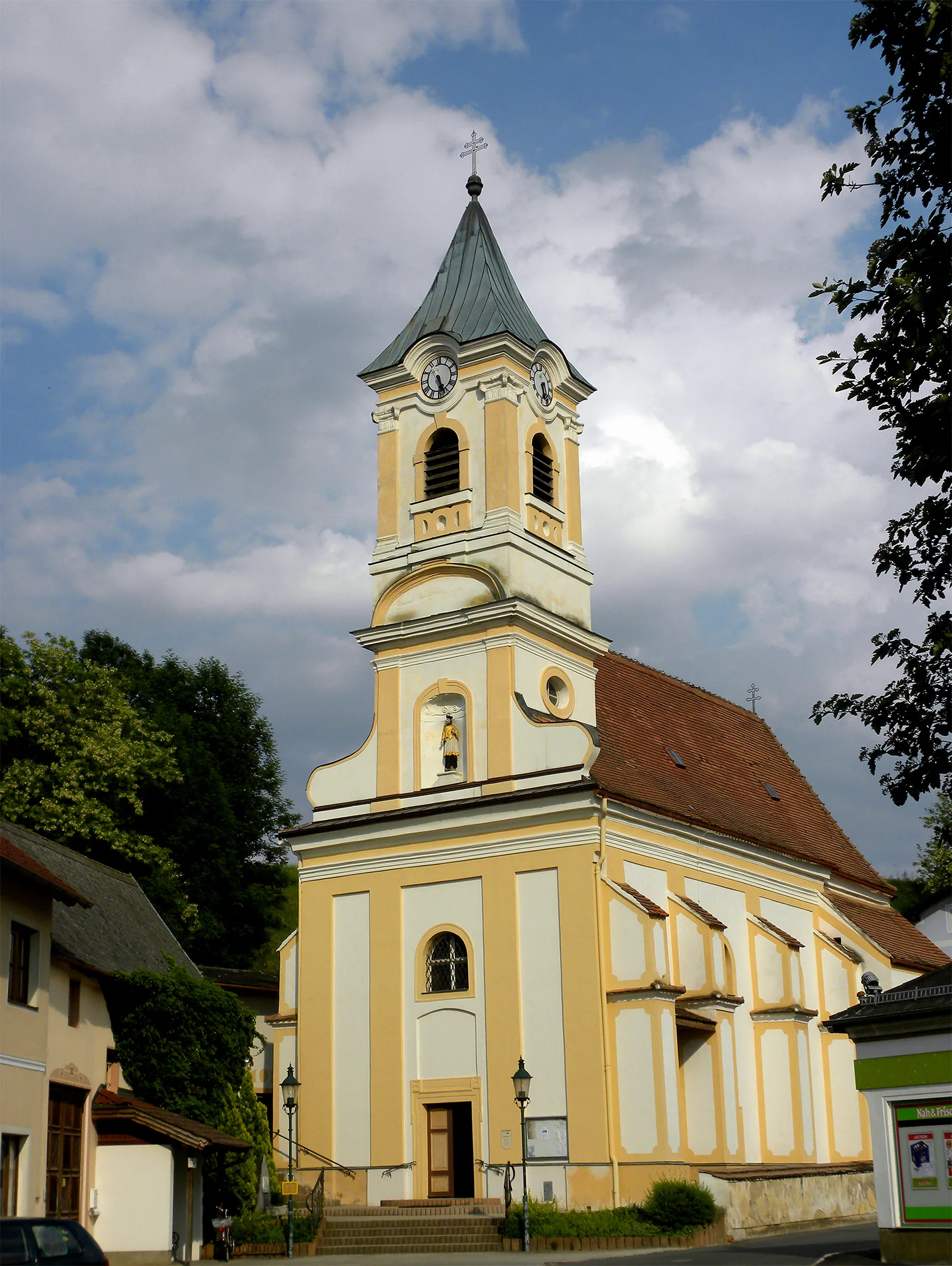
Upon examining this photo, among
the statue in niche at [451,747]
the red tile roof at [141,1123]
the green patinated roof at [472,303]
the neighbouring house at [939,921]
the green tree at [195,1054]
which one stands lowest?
the red tile roof at [141,1123]

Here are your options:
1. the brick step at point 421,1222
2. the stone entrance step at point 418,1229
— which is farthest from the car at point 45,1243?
the brick step at point 421,1222

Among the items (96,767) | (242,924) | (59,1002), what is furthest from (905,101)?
(242,924)

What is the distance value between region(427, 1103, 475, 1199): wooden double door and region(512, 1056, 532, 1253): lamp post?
209 centimetres

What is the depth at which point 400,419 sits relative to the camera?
39375mm

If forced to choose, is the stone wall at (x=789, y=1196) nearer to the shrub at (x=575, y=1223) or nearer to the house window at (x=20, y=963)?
the shrub at (x=575, y=1223)

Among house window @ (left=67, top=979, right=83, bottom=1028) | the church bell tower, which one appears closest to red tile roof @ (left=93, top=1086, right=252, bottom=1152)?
house window @ (left=67, top=979, right=83, bottom=1028)

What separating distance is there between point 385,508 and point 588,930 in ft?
40.0

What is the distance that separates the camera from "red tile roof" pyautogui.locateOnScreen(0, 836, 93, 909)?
23500 millimetres

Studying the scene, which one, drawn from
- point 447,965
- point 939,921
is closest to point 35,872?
point 447,965

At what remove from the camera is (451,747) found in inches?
1437

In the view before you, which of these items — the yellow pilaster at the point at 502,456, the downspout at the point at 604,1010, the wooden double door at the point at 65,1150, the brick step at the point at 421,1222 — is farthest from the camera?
the yellow pilaster at the point at 502,456

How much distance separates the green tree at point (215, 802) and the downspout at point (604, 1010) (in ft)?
59.4

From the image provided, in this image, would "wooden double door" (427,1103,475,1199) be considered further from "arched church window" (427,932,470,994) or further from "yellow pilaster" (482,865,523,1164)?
"arched church window" (427,932,470,994)

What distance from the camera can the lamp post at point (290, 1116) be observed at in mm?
30469
